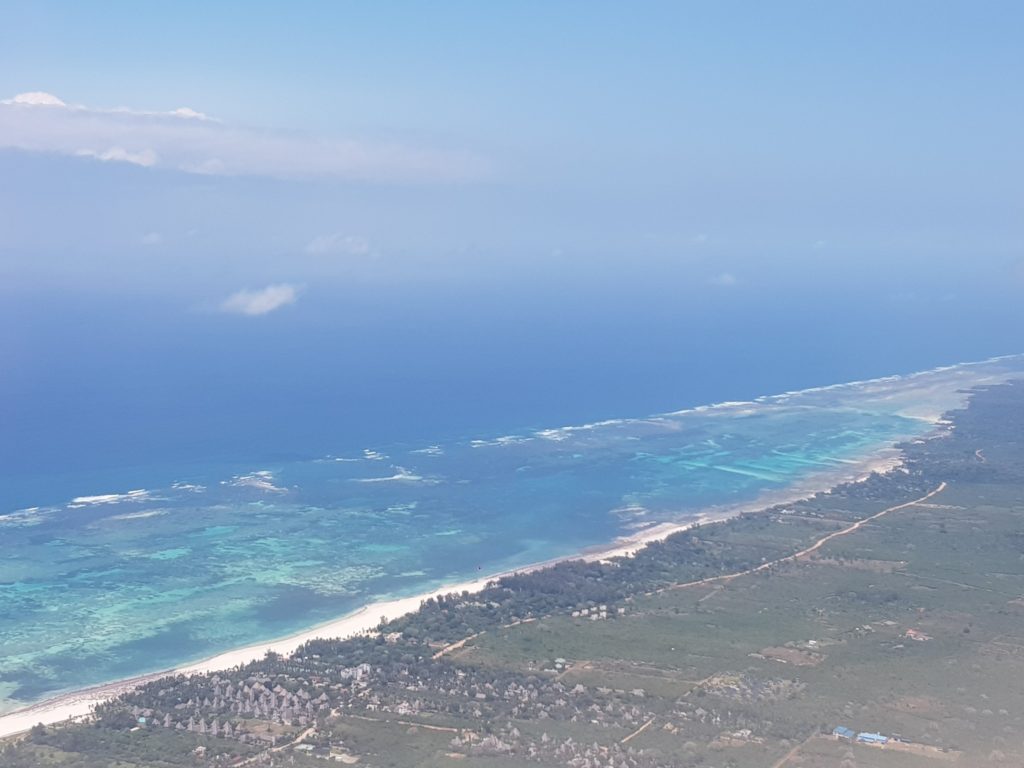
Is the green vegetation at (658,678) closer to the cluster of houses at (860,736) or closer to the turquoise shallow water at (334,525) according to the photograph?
the cluster of houses at (860,736)

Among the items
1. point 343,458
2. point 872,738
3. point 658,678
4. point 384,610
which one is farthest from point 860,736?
point 343,458

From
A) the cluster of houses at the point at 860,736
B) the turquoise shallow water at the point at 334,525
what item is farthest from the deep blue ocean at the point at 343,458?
the cluster of houses at the point at 860,736

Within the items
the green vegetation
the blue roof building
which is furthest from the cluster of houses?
the green vegetation

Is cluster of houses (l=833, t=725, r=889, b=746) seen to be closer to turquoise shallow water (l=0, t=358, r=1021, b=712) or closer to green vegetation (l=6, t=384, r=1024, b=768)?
green vegetation (l=6, t=384, r=1024, b=768)

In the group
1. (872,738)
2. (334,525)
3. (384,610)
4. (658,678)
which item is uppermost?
(334,525)

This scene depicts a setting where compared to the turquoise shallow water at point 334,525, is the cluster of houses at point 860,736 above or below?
below

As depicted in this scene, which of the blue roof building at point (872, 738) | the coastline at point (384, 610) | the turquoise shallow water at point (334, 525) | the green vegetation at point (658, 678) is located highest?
the turquoise shallow water at point (334, 525)

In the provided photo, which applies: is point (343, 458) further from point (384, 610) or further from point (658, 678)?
point (658, 678)
